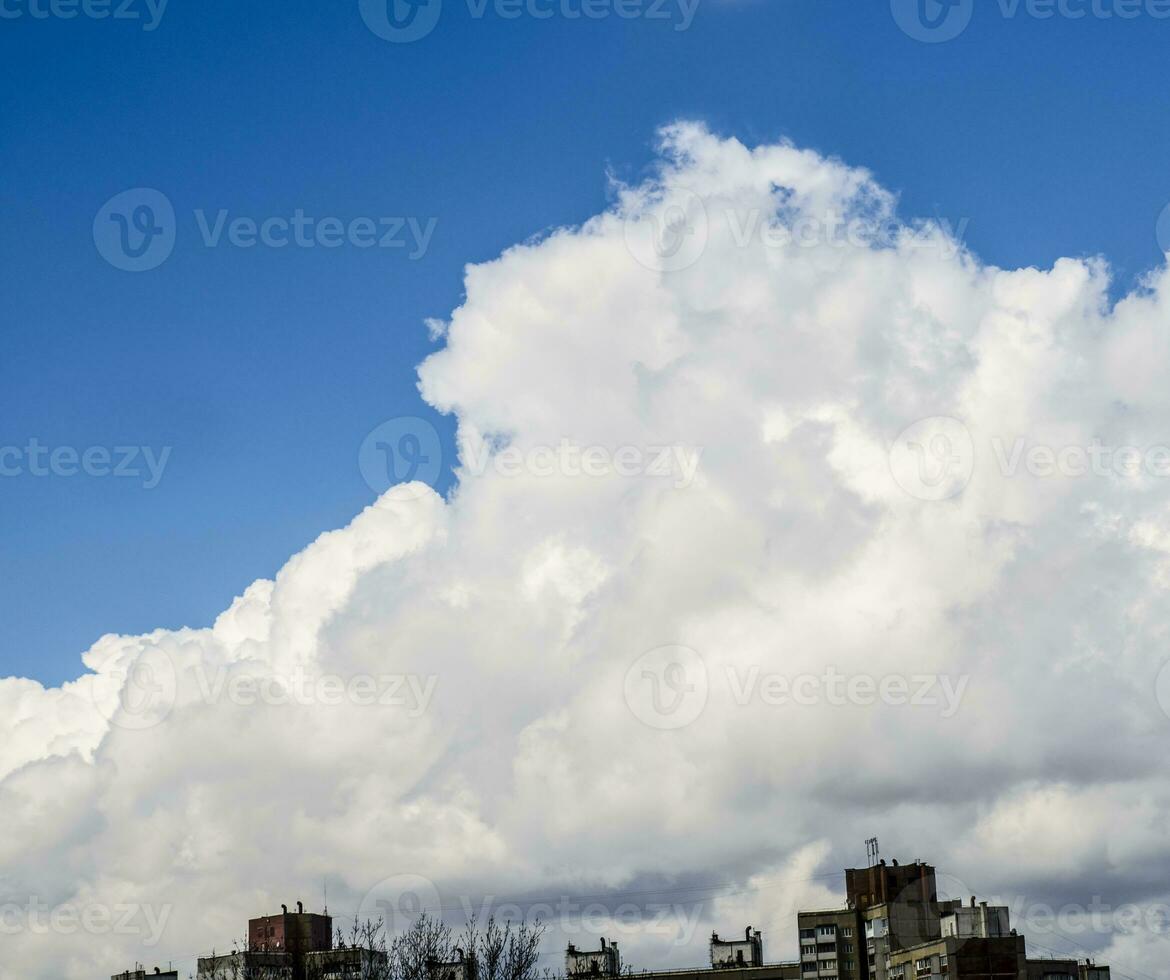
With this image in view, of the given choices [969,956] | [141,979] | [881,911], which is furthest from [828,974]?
[141,979]

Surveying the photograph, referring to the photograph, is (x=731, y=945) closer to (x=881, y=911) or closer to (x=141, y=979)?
(x=881, y=911)

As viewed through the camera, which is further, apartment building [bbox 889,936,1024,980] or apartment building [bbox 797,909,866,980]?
apartment building [bbox 797,909,866,980]

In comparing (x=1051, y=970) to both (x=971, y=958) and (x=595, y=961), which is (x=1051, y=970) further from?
(x=595, y=961)

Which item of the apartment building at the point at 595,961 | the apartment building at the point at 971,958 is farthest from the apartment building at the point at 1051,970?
the apartment building at the point at 595,961

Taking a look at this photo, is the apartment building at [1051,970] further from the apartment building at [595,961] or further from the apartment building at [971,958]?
the apartment building at [595,961]

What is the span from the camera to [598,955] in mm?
146250

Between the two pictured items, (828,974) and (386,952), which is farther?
(828,974)

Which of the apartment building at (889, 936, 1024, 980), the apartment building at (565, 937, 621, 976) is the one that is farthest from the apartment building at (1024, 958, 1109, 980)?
the apartment building at (565, 937, 621, 976)

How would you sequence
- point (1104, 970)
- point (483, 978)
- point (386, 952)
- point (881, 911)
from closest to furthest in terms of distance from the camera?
point (483, 978)
point (386, 952)
point (881, 911)
point (1104, 970)

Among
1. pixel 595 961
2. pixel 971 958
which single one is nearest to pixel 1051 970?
pixel 971 958

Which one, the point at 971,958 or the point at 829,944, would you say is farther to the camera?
the point at 829,944

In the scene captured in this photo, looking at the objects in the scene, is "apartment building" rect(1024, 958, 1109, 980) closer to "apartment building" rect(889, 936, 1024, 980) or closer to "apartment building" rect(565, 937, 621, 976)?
"apartment building" rect(889, 936, 1024, 980)

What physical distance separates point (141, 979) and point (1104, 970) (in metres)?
96.5

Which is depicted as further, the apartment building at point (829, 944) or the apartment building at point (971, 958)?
the apartment building at point (829, 944)
